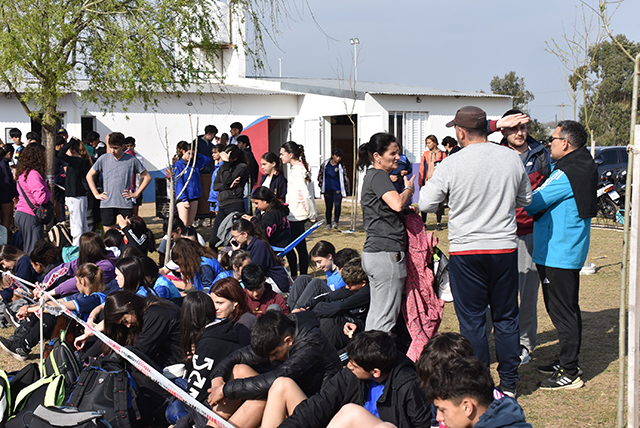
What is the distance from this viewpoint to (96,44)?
30.8 ft

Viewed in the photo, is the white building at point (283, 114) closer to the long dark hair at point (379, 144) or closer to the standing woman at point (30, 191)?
the standing woman at point (30, 191)

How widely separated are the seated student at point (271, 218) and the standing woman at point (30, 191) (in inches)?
112

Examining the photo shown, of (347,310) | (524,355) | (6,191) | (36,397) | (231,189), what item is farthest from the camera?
(6,191)

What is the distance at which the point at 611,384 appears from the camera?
4176 millimetres

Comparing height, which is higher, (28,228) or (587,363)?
(28,228)

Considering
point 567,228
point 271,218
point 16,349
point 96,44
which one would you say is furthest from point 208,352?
point 96,44

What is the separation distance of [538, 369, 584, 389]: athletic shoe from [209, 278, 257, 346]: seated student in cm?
214

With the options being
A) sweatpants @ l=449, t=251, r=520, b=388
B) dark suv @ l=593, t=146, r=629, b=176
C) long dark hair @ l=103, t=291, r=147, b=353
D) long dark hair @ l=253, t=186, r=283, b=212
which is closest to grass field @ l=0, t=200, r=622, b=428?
sweatpants @ l=449, t=251, r=520, b=388

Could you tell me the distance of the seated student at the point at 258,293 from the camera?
181 inches

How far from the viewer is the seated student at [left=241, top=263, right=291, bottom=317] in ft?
15.1

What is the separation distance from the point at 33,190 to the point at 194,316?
186 inches

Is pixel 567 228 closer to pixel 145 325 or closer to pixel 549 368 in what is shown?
pixel 549 368

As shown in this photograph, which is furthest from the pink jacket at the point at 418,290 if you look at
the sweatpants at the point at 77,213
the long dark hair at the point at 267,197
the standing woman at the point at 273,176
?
the sweatpants at the point at 77,213

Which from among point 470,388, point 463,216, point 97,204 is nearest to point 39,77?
point 97,204
